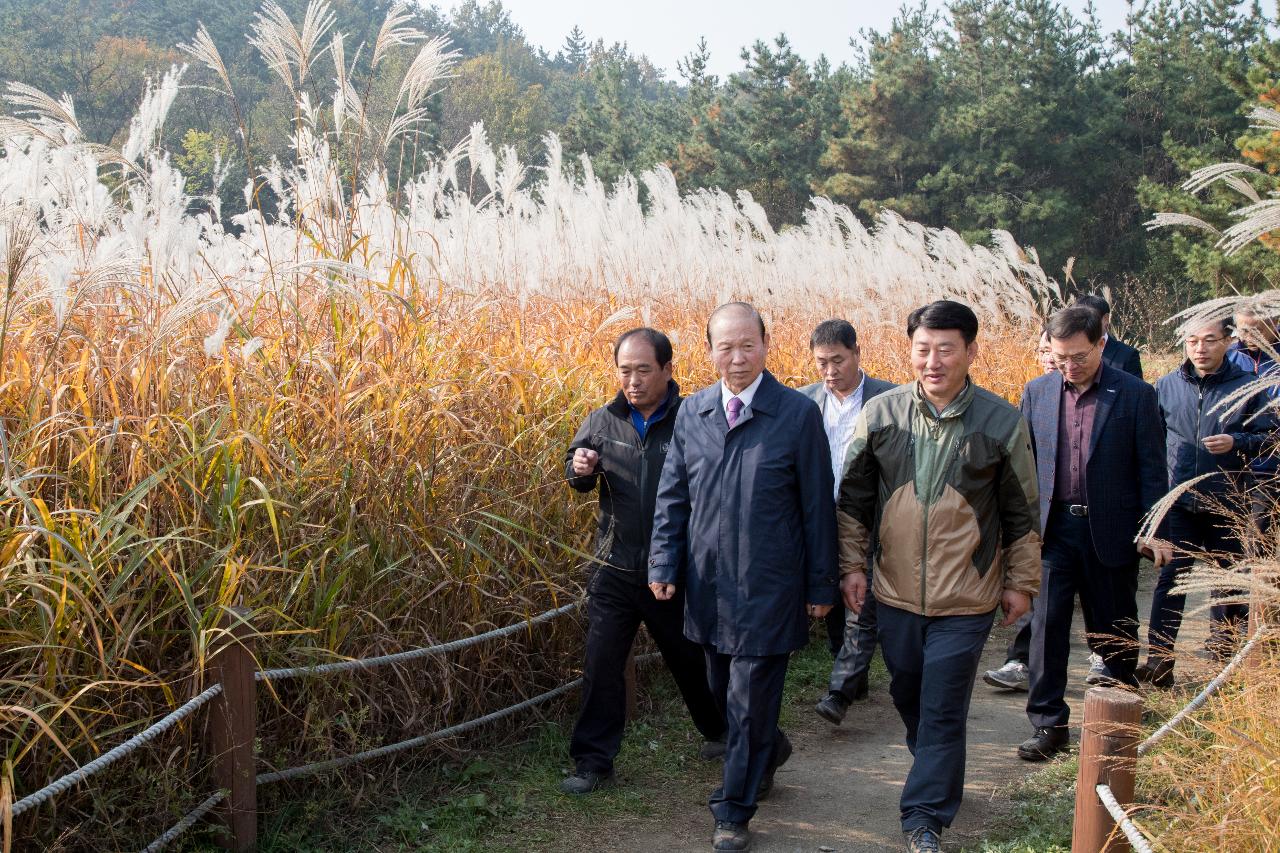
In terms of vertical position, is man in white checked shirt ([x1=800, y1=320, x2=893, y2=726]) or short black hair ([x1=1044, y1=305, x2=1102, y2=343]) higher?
short black hair ([x1=1044, y1=305, x2=1102, y2=343])

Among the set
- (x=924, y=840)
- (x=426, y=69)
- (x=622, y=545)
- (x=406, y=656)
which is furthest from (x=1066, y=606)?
(x=426, y=69)

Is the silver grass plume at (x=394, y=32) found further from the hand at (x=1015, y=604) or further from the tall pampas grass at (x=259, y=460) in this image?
the hand at (x=1015, y=604)

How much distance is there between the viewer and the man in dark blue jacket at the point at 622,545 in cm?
414

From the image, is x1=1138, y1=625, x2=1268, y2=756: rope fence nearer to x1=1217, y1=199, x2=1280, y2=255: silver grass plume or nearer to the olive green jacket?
the olive green jacket

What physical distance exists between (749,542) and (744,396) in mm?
498

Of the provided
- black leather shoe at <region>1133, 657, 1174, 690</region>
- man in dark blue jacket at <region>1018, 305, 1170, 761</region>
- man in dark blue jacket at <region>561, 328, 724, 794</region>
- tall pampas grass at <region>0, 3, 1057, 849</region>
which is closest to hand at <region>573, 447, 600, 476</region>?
man in dark blue jacket at <region>561, 328, 724, 794</region>

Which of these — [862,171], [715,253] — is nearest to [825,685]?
[715,253]

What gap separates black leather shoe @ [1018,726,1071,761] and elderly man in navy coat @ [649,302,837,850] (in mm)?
1288

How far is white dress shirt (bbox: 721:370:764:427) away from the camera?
3.79m

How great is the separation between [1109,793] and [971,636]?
91 cm

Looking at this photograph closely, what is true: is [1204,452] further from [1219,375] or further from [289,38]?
[289,38]

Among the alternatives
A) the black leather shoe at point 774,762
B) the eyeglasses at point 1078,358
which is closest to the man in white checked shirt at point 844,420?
the black leather shoe at point 774,762

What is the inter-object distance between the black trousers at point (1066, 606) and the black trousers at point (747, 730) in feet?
4.56

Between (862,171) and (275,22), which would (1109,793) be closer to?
(275,22)
